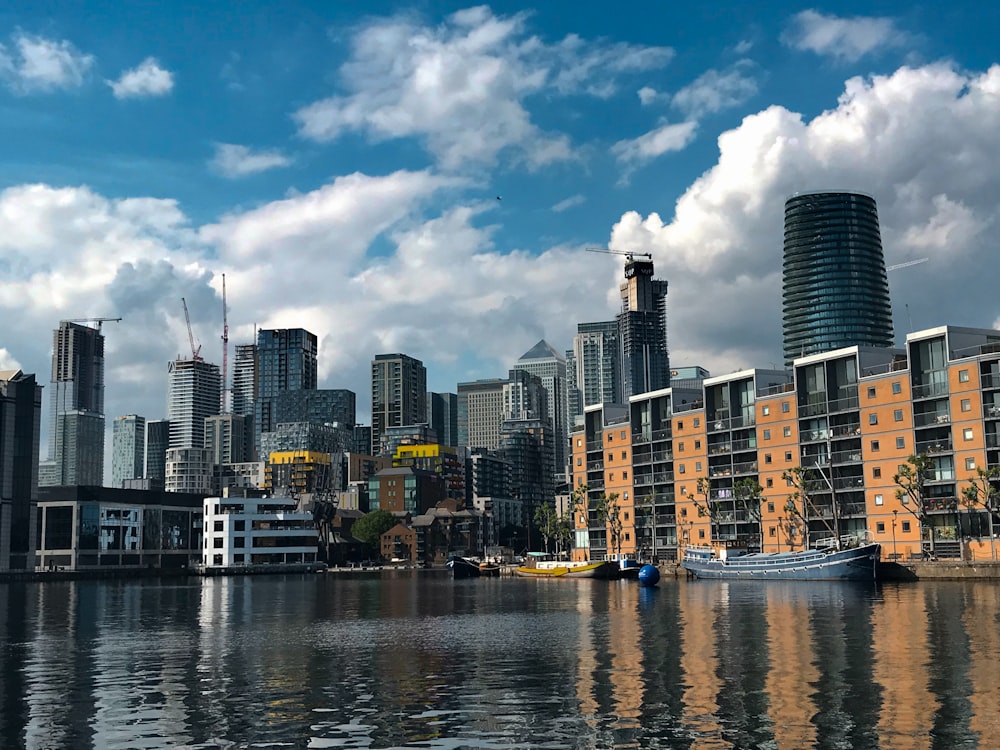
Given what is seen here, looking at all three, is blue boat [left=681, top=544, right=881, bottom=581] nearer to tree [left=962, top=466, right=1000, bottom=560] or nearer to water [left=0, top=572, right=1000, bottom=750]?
tree [left=962, top=466, right=1000, bottom=560]

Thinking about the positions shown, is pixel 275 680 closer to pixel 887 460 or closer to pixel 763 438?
pixel 887 460

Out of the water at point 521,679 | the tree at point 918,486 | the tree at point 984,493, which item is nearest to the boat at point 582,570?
the tree at point 918,486

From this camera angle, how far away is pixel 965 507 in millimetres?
149625

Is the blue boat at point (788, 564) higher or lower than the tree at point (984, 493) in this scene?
lower

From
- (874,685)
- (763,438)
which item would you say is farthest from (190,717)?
(763,438)

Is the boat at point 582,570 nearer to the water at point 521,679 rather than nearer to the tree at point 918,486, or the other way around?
A: the tree at point 918,486

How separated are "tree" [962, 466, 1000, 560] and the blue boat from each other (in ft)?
51.5

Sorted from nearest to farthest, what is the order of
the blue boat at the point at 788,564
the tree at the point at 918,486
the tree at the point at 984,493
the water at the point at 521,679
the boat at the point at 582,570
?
1. the water at the point at 521,679
2. the blue boat at the point at 788,564
3. the tree at the point at 984,493
4. the tree at the point at 918,486
5. the boat at the point at 582,570

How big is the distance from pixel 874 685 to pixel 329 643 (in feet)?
123

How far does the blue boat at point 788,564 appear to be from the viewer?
140 m

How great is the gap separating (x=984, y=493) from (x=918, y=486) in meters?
9.48

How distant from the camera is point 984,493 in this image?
478 ft

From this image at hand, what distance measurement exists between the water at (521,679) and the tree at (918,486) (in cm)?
5490

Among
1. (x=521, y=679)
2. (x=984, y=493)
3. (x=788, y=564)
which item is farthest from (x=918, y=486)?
(x=521, y=679)
